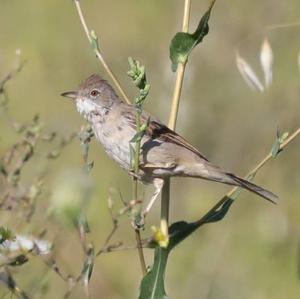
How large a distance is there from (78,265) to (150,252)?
531 mm

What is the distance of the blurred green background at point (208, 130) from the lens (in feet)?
19.2

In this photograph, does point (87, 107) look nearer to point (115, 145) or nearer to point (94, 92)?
point (94, 92)

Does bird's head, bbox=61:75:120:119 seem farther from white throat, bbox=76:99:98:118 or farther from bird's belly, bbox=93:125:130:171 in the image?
bird's belly, bbox=93:125:130:171

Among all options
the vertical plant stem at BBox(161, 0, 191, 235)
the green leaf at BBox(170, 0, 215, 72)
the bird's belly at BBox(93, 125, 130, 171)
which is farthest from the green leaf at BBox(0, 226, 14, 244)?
the bird's belly at BBox(93, 125, 130, 171)

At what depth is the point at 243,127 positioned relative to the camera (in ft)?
21.7

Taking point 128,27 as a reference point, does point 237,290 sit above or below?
below

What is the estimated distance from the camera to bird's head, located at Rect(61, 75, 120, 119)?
5.21 metres

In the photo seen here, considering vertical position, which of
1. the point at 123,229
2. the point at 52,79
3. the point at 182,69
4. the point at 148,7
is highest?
the point at 182,69

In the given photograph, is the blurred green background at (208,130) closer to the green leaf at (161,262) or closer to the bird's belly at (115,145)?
the bird's belly at (115,145)

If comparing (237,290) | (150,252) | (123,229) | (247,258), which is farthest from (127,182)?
(237,290)

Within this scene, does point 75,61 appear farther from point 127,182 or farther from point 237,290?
point 237,290

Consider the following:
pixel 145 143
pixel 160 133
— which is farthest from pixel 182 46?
pixel 145 143

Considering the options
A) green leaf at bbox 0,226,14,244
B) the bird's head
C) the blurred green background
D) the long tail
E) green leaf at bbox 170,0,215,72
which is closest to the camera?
green leaf at bbox 0,226,14,244

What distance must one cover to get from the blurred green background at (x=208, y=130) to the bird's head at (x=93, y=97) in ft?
0.69
